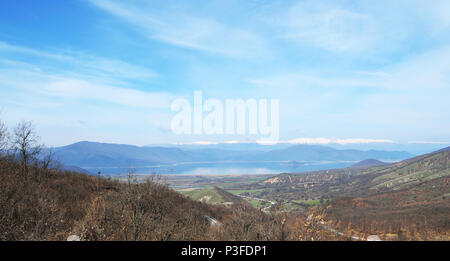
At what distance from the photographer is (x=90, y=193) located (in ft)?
83.8
